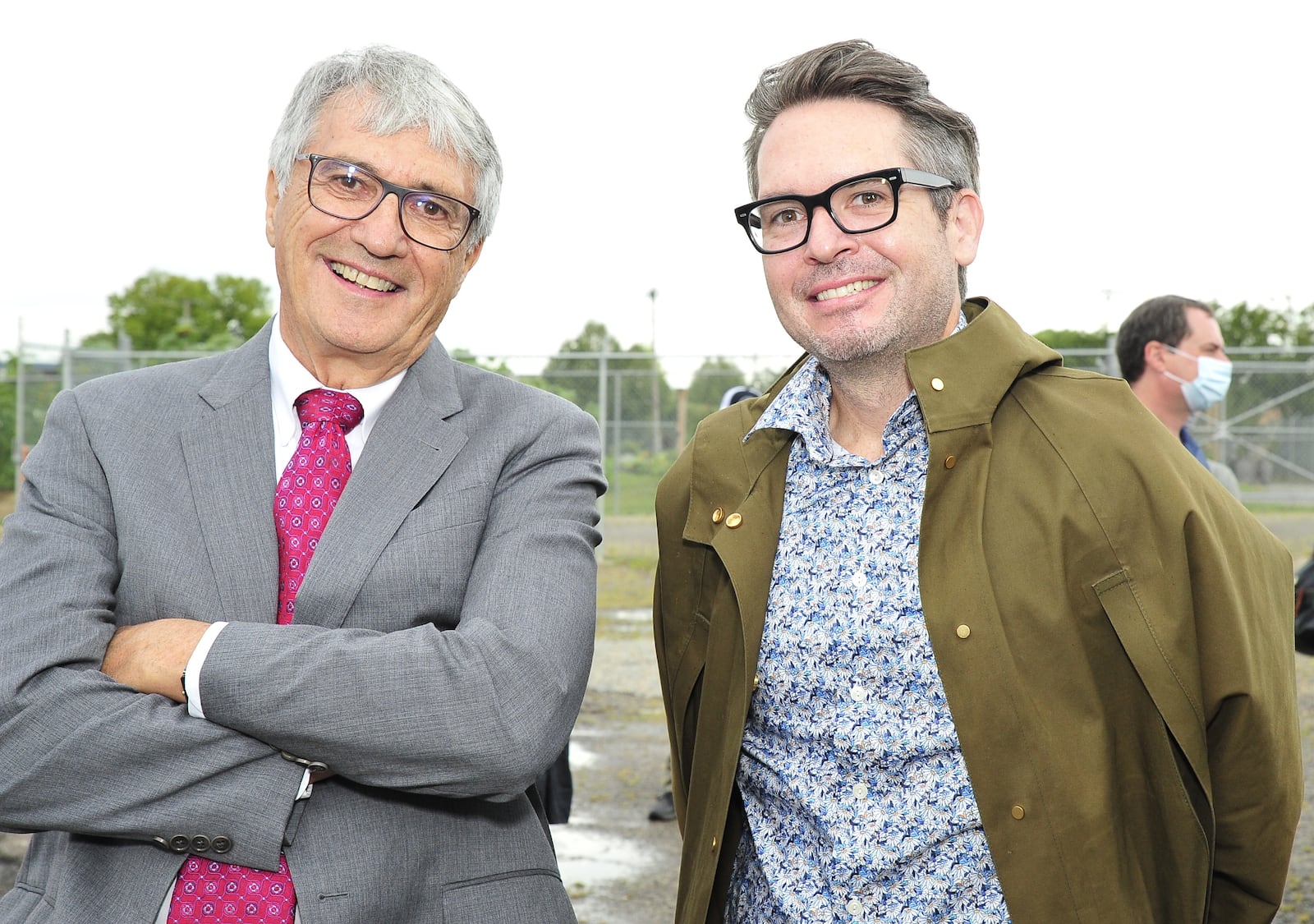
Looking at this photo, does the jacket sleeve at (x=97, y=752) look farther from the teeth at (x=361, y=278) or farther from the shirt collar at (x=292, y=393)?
the teeth at (x=361, y=278)

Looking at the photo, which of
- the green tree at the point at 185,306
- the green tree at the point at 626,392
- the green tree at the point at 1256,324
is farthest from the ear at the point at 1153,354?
the green tree at the point at 185,306

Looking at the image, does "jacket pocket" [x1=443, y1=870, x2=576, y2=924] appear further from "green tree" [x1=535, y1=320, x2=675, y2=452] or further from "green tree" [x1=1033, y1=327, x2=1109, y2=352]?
"green tree" [x1=1033, y1=327, x2=1109, y2=352]

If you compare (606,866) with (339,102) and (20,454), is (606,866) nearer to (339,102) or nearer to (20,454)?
(339,102)

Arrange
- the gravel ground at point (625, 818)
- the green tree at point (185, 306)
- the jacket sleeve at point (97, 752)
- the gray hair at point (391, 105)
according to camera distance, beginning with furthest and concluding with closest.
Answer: the green tree at point (185, 306) < the gravel ground at point (625, 818) < the gray hair at point (391, 105) < the jacket sleeve at point (97, 752)

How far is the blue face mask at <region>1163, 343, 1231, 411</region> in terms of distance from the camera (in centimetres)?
476

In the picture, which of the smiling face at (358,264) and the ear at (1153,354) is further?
the ear at (1153,354)

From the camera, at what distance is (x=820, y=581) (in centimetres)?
216

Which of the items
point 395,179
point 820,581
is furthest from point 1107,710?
point 395,179

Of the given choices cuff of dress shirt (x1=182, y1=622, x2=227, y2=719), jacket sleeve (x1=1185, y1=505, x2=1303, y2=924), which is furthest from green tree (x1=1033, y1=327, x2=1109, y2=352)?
cuff of dress shirt (x1=182, y1=622, x2=227, y2=719)

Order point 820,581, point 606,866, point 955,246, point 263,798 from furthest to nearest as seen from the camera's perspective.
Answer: point 606,866 → point 955,246 → point 820,581 → point 263,798

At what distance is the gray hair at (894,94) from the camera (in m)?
2.26

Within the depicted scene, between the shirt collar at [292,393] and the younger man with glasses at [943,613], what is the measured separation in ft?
2.20

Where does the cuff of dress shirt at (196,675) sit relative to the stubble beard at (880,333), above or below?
below

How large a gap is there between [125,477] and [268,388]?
1.01ft
